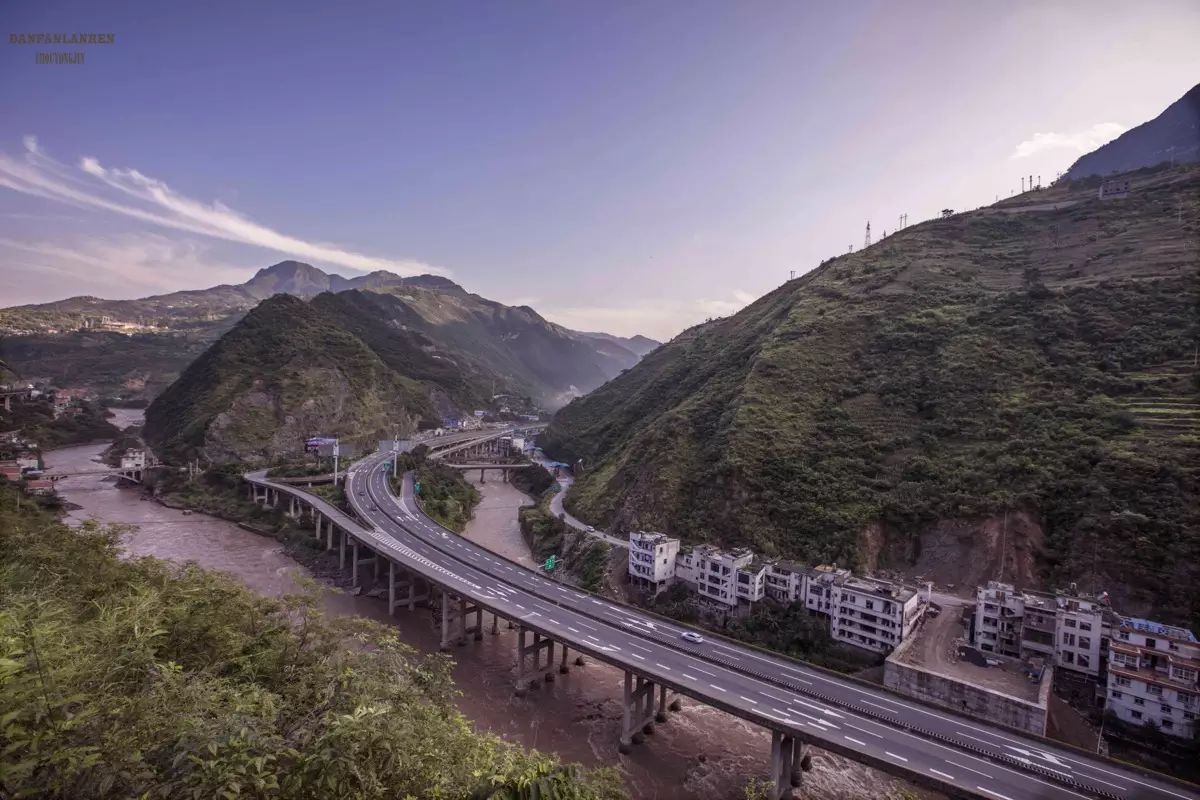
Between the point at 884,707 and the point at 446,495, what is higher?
the point at 884,707

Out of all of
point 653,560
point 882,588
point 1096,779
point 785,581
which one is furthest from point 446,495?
point 1096,779

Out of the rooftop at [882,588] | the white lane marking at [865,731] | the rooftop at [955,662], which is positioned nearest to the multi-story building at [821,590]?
the rooftop at [882,588]

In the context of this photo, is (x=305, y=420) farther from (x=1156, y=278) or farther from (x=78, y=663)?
(x=1156, y=278)

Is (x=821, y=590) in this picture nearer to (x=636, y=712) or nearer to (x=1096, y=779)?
(x=636, y=712)

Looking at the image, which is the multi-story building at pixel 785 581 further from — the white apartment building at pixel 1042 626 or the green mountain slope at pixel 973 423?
the white apartment building at pixel 1042 626

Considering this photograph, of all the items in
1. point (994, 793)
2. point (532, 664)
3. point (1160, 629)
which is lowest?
point (532, 664)

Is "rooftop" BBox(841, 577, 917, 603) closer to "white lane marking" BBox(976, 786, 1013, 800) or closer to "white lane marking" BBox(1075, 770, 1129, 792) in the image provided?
"white lane marking" BBox(1075, 770, 1129, 792)
